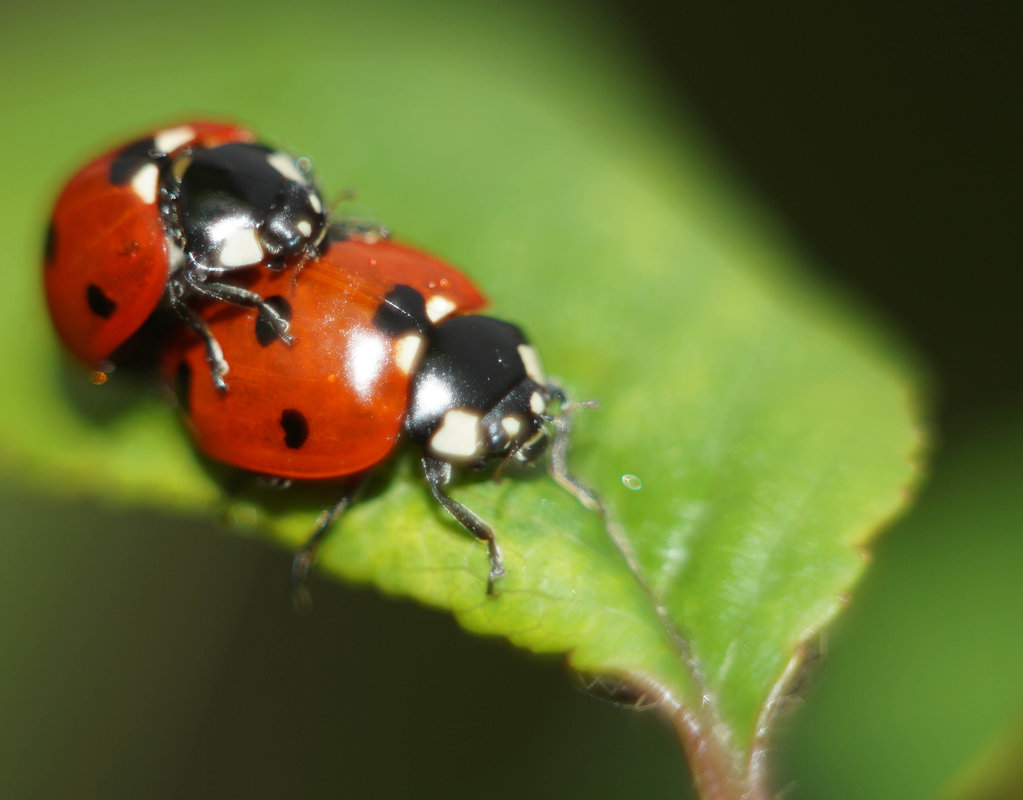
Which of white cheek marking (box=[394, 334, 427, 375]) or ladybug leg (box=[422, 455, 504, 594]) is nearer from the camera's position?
ladybug leg (box=[422, 455, 504, 594])

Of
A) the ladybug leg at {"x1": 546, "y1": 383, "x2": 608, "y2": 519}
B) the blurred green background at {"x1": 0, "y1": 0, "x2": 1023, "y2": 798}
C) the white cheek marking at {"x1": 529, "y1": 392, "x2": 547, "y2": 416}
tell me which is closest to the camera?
the ladybug leg at {"x1": 546, "y1": 383, "x2": 608, "y2": 519}

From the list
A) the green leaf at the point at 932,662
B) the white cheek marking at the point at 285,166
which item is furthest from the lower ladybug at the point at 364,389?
the green leaf at the point at 932,662

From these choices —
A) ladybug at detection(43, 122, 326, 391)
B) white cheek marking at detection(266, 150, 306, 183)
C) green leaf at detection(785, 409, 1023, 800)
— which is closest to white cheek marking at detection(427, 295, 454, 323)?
ladybug at detection(43, 122, 326, 391)

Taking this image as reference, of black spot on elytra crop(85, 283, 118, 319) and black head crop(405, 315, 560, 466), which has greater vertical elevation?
black head crop(405, 315, 560, 466)

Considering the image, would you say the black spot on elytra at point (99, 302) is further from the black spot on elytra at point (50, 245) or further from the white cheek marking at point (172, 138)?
the white cheek marking at point (172, 138)

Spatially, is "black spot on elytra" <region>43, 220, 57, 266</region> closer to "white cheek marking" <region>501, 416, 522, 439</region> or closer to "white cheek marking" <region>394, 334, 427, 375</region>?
"white cheek marking" <region>394, 334, 427, 375</region>

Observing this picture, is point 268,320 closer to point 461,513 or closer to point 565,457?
point 461,513
